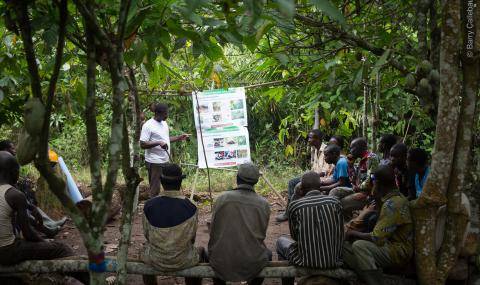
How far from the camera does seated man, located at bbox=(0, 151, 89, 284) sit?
3.56m

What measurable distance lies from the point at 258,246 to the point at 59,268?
1.63 metres

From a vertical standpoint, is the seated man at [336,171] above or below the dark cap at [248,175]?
below

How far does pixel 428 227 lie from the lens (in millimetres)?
3248

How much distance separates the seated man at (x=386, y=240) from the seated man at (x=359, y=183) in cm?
125

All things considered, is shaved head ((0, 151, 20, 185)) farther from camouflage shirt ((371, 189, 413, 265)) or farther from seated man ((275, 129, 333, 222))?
seated man ((275, 129, 333, 222))

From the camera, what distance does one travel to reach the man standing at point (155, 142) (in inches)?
260

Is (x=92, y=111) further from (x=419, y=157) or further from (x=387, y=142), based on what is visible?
(x=387, y=142)

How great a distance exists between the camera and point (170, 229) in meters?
3.65

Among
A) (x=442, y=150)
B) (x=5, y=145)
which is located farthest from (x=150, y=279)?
(x=442, y=150)

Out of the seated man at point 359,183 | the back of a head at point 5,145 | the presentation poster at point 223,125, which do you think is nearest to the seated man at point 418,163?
the seated man at point 359,183

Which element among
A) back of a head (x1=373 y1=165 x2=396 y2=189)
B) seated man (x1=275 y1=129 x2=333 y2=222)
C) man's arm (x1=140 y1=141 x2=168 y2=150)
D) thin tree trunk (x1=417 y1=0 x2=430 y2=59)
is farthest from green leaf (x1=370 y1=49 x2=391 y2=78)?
man's arm (x1=140 y1=141 x2=168 y2=150)

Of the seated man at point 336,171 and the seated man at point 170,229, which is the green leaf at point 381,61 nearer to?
the seated man at point 170,229

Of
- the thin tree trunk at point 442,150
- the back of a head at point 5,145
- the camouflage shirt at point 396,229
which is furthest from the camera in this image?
the back of a head at point 5,145

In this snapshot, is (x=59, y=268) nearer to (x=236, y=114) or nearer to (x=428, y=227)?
(x=428, y=227)
